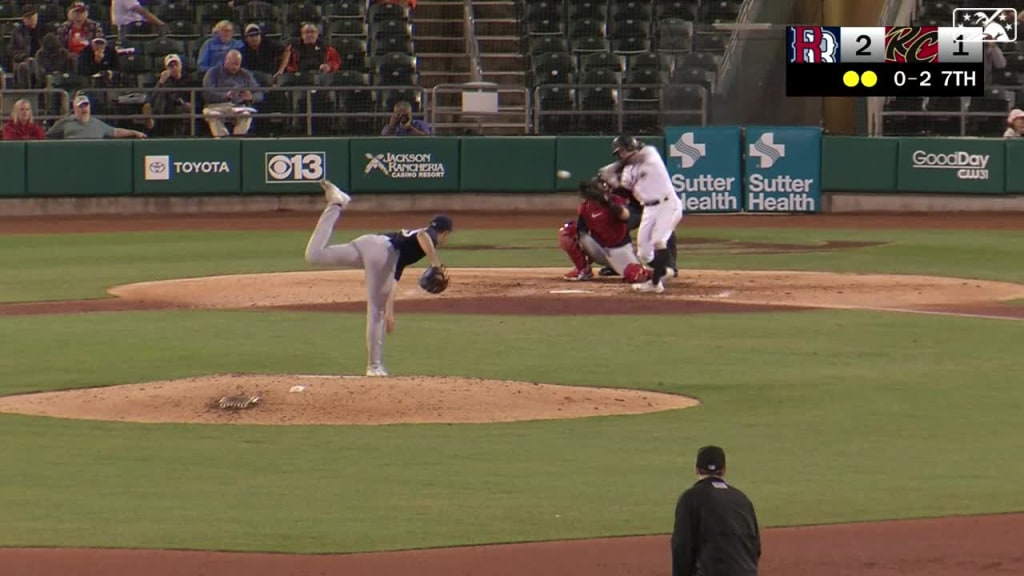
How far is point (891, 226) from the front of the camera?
3231cm

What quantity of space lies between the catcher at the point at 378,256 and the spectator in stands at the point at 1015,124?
19343 mm

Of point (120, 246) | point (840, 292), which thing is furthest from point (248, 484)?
point (120, 246)

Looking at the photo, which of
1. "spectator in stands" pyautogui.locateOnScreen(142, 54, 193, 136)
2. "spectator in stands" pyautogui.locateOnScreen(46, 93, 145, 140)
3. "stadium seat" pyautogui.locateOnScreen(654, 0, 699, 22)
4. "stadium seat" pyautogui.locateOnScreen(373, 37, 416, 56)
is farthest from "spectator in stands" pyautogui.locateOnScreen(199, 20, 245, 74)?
"stadium seat" pyautogui.locateOnScreen(654, 0, 699, 22)

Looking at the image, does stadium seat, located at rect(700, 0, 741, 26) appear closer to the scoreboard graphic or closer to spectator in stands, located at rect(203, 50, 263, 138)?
the scoreboard graphic

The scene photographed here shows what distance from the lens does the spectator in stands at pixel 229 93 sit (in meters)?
32.4

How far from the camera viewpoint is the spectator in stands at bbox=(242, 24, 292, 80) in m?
33.7

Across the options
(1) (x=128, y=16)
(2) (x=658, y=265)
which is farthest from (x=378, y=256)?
(1) (x=128, y=16)

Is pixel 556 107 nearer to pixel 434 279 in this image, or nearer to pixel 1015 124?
pixel 1015 124

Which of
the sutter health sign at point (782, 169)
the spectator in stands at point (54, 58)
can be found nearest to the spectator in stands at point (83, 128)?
the spectator in stands at point (54, 58)

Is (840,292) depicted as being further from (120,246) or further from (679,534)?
(679,534)

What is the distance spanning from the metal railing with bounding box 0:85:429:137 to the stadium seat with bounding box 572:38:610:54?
372 centimetres

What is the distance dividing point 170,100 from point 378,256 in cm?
1881

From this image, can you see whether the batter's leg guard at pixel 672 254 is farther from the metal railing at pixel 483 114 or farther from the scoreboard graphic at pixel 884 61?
the metal railing at pixel 483 114

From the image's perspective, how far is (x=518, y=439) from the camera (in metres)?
13.6
